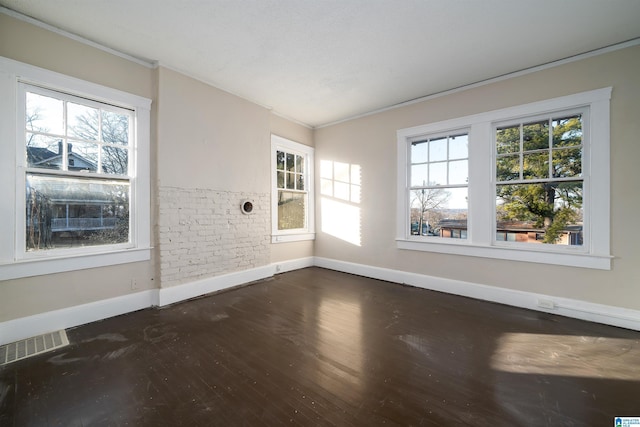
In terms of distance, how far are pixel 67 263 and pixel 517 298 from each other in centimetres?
533

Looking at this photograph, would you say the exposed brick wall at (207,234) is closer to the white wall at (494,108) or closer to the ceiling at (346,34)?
the white wall at (494,108)

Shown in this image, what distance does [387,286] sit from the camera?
163 inches

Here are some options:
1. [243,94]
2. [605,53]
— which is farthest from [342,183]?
[605,53]

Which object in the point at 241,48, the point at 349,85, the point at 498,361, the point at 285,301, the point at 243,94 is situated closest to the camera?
the point at 498,361

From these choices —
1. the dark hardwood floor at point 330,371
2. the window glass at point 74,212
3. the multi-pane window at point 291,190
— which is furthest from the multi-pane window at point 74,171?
the multi-pane window at point 291,190

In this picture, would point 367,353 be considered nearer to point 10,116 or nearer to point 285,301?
point 285,301

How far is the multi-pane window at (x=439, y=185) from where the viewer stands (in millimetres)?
3799

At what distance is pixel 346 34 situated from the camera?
264 centimetres

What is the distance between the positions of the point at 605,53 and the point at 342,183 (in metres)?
3.79

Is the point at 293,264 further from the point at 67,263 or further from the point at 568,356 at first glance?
the point at 568,356

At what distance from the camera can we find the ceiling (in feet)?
7.56

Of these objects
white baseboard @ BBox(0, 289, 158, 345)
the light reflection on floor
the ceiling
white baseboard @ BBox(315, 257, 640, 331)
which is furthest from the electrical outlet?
white baseboard @ BBox(0, 289, 158, 345)

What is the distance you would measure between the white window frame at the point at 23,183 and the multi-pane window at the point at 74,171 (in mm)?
54

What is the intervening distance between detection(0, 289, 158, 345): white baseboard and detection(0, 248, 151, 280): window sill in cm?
42
